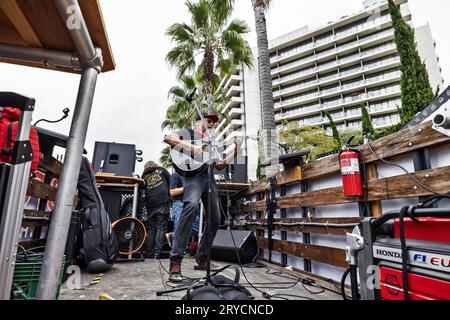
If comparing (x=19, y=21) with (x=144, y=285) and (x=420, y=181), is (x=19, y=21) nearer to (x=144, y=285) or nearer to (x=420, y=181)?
(x=144, y=285)

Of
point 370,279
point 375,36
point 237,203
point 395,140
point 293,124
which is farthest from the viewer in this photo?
point 375,36

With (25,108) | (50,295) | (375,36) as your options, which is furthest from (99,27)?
(375,36)

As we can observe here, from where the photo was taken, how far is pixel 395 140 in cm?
168

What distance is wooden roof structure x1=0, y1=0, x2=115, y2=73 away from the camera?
1.00m

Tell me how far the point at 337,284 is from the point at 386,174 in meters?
0.97

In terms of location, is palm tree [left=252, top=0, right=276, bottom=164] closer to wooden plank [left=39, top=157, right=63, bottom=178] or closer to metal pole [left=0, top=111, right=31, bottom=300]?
wooden plank [left=39, top=157, right=63, bottom=178]

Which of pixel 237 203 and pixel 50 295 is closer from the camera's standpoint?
pixel 50 295

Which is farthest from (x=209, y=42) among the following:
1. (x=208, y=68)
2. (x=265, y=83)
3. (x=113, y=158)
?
(x=113, y=158)

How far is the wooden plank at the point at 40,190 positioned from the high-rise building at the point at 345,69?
3678cm

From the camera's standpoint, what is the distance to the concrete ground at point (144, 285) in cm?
156

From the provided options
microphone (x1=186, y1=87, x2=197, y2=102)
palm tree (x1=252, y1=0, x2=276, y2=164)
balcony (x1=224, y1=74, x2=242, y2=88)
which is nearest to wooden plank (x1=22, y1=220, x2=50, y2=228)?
microphone (x1=186, y1=87, x2=197, y2=102)

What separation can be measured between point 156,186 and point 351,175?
→ 2.89 m

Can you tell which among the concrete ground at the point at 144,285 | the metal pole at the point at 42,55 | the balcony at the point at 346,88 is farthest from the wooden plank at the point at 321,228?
the balcony at the point at 346,88
